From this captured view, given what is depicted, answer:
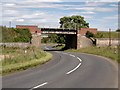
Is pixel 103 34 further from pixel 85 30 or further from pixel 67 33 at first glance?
pixel 67 33

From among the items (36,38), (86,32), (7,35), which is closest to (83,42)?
(86,32)

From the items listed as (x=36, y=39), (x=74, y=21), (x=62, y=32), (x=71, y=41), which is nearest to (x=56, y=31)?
(x=62, y=32)

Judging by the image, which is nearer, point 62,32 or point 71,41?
point 62,32

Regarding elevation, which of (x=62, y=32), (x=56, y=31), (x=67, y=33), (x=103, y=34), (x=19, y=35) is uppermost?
(x=56, y=31)

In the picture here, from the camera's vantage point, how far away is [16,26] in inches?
3664

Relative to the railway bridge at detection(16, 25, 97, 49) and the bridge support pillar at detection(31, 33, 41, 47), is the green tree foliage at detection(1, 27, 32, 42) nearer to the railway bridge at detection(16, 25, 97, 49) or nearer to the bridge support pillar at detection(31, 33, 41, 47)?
the bridge support pillar at detection(31, 33, 41, 47)

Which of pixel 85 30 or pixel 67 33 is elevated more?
pixel 85 30

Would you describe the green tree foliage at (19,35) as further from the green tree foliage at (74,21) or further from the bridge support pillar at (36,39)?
the green tree foliage at (74,21)

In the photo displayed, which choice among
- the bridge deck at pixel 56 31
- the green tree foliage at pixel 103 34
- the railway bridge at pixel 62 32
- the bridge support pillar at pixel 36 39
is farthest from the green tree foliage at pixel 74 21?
the bridge support pillar at pixel 36 39

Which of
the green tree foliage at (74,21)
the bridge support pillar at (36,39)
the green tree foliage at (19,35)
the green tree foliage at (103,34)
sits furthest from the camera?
the green tree foliage at (74,21)

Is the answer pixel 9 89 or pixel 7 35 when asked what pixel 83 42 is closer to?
pixel 7 35

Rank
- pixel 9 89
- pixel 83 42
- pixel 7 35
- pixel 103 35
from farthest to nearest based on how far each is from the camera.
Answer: pixel 103 35, pixel 83 42, pixel 7 35, pixel 9 89

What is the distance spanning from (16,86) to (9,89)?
35.3 inches

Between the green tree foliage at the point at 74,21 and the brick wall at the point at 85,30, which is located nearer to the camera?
the brick wall at the point at 85,30
